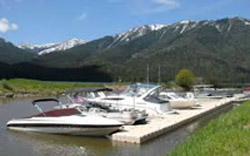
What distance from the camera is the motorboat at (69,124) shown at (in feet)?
78.5

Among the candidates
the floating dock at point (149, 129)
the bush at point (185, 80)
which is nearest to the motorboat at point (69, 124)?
the floating dock at point (149, 129)

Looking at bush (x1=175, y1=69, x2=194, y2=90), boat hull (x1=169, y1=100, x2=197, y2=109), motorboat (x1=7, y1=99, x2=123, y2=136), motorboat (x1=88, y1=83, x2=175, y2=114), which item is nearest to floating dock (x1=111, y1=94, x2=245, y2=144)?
motorboat (x1=7, y1=99, x2=123, y2=136)

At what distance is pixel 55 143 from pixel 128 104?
11.3m

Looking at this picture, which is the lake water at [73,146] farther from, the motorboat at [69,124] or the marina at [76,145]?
the motorboat at [69,124]

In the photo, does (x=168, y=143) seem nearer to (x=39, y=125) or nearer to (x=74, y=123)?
(x=74, y=123)

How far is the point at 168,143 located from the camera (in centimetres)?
2327

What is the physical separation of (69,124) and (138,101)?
32.2ft

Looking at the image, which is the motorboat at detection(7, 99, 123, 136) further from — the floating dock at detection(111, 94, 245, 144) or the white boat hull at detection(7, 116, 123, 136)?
the floating dock at detection(111, 94, 245, 144)

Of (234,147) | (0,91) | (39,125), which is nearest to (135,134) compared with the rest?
(39,125)

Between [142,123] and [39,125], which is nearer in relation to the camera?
[39,125]

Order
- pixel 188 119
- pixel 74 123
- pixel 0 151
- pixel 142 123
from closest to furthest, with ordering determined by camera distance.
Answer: pixel 0 151 < pixel 74 123 < pixel 142 123 < pixel 188 119

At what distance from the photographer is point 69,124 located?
2445 cm

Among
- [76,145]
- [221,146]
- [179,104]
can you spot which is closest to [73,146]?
[76,145]

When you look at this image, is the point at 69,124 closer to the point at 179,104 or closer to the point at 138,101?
the point at 138,101
